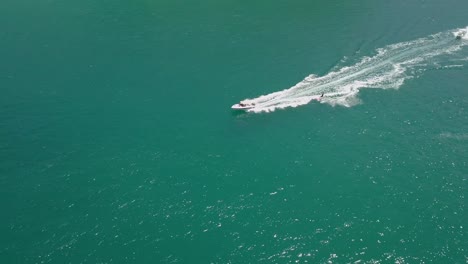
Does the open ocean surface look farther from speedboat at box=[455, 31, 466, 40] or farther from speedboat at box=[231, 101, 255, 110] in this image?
speedboat at box=[231, 101, 255, 110]

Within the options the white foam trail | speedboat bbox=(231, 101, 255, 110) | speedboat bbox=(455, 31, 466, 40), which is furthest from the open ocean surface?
speedboat bbox=(231, 101, 255, 110)

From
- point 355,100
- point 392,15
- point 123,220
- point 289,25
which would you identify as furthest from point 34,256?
point 392,15

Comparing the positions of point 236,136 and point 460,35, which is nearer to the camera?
point 236,136

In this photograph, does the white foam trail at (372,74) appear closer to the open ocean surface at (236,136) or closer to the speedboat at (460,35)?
the open ocean surface at (236,136)

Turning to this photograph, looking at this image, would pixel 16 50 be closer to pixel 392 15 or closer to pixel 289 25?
pixel 289 25

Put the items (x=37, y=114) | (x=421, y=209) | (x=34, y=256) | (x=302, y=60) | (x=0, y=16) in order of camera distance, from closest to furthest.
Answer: (x=34, y=256) → (x=421, y=209) → (x=37, y=114) → (x=302, y=60) → (x=0, y=16)

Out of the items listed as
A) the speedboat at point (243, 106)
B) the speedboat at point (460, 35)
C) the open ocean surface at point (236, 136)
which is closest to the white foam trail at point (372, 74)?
the open ocean surface at point (236, 136)

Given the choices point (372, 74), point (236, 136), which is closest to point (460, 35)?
point (372, 74)

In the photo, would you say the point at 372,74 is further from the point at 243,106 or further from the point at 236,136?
the point at 236,136
